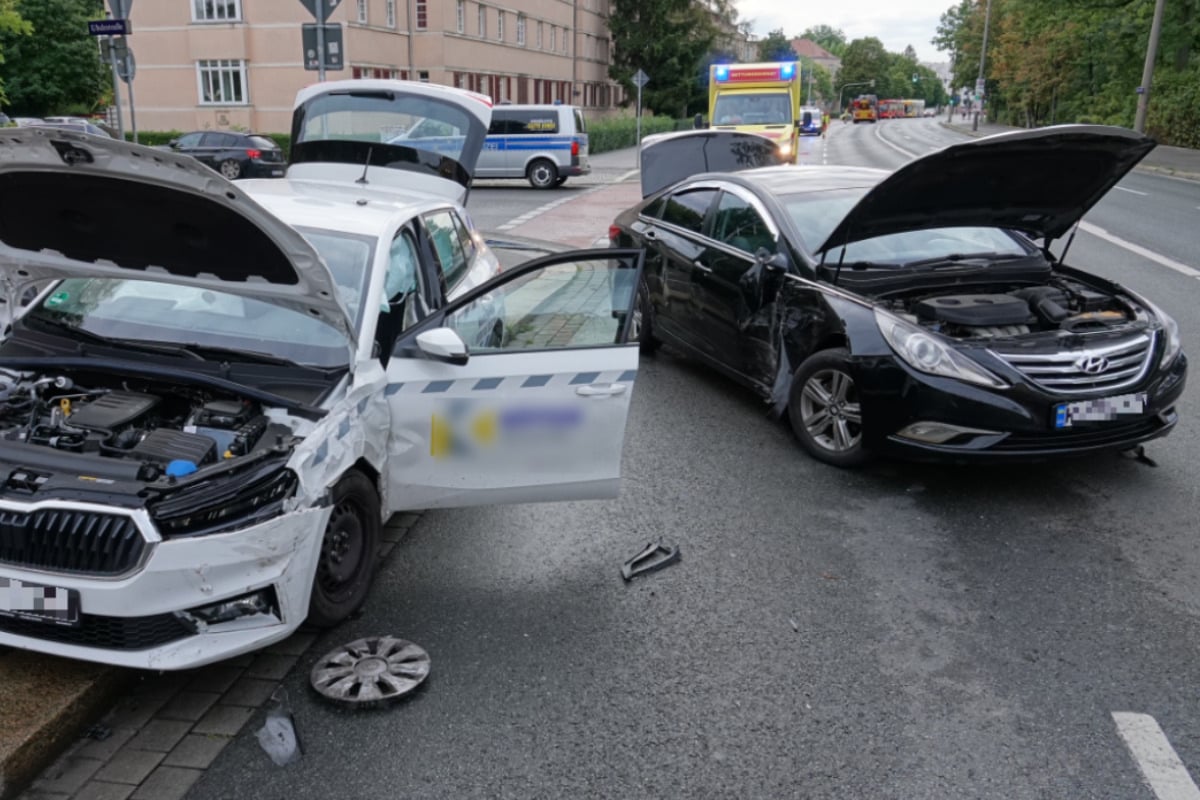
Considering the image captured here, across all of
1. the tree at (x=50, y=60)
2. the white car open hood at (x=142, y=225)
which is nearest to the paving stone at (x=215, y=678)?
the white car open hood at (x=142, y=225)

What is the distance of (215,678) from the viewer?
3752mm

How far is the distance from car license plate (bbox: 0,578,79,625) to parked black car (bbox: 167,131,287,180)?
24209 mm

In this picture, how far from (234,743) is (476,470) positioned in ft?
4.81

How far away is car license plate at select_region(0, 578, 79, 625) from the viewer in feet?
10.5

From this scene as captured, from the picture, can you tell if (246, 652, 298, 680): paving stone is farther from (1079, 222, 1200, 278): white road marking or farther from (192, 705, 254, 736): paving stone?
(1079, 222, 1200, 278): white road marking

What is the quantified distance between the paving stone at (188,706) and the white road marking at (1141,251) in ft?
41.0

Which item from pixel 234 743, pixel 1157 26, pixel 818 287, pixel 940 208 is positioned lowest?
pixel 234 743

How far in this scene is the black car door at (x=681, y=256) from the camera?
7.39 meters

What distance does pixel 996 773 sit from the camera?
3203 millimetres

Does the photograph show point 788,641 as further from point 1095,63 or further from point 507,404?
point 1095,63

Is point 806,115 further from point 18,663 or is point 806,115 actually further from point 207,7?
point 18,663

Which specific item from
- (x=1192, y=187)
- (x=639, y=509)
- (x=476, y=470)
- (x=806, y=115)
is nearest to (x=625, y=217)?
(x=639, y=509)

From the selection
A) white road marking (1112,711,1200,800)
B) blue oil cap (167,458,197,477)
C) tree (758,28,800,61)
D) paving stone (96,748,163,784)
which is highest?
tree (758,28,800,61)

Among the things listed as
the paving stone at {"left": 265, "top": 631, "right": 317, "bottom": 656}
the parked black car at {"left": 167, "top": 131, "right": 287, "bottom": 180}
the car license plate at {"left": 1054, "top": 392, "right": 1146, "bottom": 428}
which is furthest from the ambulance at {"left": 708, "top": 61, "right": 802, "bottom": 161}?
the paving stone at {"left": 265, "top": 631, "right": 317, "bottom": 656}
